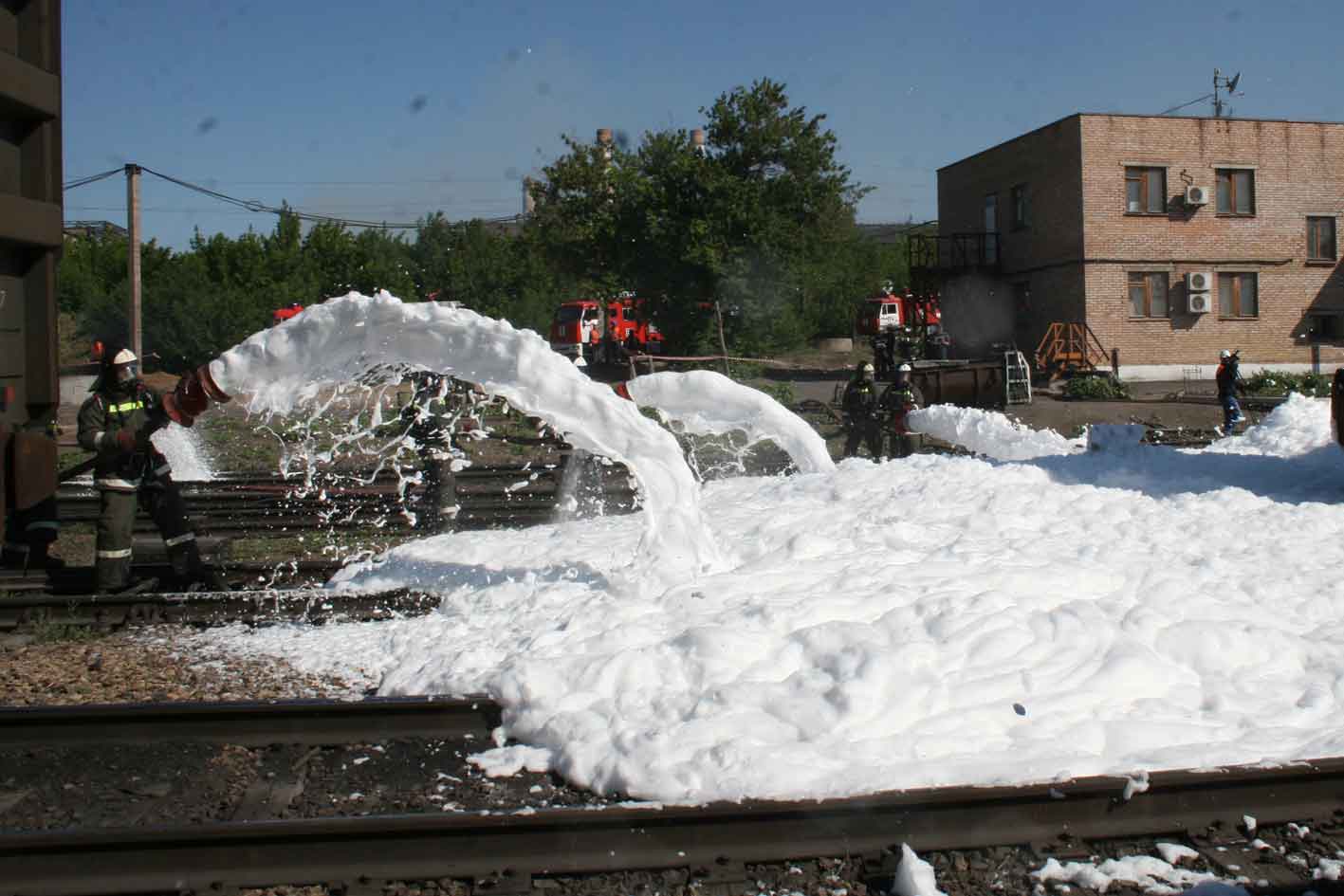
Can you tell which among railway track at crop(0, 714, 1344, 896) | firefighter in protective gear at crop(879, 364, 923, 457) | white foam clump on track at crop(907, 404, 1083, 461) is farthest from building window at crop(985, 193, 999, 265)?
railway track at crop(0, 714, 1344, 896)

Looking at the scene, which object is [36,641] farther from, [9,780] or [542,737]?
[542,737]

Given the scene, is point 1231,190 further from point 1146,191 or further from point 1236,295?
point 1236,295

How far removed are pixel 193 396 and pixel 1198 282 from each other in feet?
101

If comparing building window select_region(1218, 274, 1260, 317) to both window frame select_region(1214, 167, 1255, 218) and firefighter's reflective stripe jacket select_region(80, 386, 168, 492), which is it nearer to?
window frame select_region(1214, 167, 1255, 218)

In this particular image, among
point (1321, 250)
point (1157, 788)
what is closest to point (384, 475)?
point (1157, 788)

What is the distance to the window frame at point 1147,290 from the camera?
106 feet

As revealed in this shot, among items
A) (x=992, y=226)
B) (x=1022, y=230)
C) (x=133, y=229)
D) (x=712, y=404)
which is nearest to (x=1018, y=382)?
(x=1022, y=230)

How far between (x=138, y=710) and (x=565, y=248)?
112 ft

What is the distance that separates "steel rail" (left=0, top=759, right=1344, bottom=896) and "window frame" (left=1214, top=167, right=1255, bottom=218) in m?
32.6

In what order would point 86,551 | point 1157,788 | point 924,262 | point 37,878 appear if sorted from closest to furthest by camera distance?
point 37,878
point 1157,788
point 86,551
point 924,262

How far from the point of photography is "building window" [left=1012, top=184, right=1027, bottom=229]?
3484 centimetres

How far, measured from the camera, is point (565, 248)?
38.8m

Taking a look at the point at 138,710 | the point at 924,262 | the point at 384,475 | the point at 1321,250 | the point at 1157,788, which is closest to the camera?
the point at 1157,788

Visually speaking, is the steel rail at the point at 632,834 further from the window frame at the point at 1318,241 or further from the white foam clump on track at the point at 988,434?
the window frame at the point at 1318,241
